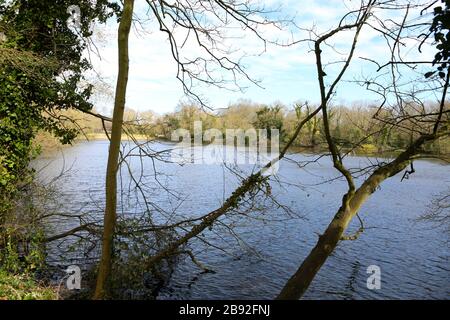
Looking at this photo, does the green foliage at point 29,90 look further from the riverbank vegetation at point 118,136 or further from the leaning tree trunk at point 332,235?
the leaning tree trunk at point 332,235

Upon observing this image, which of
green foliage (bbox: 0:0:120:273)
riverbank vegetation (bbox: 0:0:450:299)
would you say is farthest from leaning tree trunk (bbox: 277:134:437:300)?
green foliage (bbox: 0:0:120:273)

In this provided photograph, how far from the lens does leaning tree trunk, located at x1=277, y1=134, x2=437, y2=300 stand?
15.0ft

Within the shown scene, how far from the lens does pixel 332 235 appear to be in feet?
15.3

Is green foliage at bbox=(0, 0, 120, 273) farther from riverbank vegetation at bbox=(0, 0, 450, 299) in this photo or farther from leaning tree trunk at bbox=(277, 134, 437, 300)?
leaning tree trunk at bbox=(277, 134, 437, 300)

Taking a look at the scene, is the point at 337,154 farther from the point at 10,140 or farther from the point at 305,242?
the point at 305,242

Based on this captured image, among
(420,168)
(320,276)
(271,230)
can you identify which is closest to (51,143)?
(271,230)

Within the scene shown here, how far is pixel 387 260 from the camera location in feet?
38.3

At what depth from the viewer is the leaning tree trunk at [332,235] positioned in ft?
15.0

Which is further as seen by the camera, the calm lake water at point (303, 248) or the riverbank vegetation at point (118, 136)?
the calm lake water at point (303, 248)

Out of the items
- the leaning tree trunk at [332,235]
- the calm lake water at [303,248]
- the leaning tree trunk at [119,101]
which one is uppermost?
the leaning tree trunk at [119,101]

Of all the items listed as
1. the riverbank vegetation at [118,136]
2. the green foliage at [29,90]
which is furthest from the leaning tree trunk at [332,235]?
the green foliage at [29,90]

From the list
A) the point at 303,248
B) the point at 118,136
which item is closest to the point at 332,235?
the point at 118,136

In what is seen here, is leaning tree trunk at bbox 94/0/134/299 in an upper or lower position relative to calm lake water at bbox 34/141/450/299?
upper
